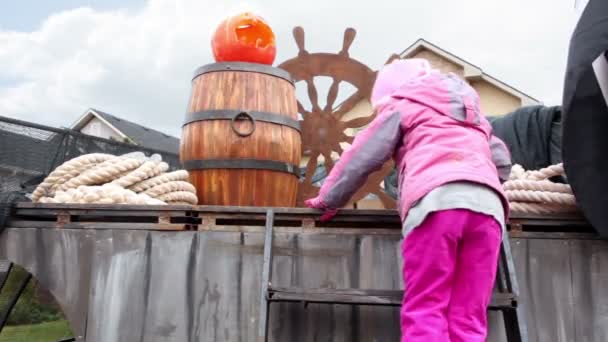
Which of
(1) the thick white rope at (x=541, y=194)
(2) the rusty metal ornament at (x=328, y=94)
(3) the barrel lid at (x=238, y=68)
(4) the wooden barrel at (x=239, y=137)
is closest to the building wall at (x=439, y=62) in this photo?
(2) the rusty metal ornament at (x=328, y=94)

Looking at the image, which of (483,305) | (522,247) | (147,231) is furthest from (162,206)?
(522,247)

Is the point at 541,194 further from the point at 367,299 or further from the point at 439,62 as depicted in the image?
the point at 439,62

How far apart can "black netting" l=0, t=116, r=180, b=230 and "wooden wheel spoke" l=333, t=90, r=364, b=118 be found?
1843 mm

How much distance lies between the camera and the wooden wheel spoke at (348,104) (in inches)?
150

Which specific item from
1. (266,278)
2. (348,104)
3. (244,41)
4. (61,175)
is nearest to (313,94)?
(348,104)

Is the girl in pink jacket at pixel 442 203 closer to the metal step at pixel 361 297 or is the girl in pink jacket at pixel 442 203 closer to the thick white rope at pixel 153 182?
the metal step at pixel 361 297

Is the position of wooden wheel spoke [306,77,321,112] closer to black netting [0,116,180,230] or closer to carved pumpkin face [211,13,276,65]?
carved pumpkin face [211,13,276,65]

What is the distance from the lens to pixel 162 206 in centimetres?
238

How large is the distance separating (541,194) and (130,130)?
22.6 m

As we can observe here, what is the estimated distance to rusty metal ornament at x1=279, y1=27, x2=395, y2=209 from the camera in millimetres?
3787

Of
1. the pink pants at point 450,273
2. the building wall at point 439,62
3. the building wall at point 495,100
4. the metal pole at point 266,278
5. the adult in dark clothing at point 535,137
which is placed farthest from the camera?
the building wall at point 439,62

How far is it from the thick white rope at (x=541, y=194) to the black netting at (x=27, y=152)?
2.39 metres

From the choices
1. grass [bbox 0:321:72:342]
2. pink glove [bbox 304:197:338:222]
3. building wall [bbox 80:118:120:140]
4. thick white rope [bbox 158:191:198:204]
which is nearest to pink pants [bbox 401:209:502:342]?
pink glove [bbox 304:197:338:222]

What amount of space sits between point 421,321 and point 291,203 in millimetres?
1718
